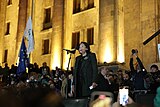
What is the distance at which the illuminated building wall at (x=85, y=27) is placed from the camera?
20969mm

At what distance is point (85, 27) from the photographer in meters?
25.5

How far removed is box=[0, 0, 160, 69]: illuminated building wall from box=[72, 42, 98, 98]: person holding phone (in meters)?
12.8

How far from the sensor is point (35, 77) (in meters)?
14.9

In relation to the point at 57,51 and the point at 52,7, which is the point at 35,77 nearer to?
the point at 57,51

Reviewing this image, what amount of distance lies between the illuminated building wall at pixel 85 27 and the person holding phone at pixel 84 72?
12.8m

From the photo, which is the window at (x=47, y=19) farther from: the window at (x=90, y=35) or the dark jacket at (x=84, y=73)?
the dark jacket at (x=84, y=73)

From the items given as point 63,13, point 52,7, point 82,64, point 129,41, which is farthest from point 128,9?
point 82,64

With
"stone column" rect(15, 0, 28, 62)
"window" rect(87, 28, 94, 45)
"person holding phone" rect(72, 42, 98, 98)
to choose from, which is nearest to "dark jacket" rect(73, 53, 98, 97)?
"person holding phone" rect(72, 42, 98, 98)

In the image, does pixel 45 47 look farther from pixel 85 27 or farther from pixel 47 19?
pixel 85 27

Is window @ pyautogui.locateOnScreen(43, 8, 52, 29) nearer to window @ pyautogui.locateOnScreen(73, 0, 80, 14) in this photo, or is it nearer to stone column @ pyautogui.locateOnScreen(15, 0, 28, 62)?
stone column @ pyautogui.locateOnScreen(15, 0, 28, 62)

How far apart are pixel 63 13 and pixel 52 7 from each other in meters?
3.18

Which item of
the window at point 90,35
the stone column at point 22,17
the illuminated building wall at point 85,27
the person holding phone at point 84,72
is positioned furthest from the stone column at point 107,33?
the person holding phone at point 84,72

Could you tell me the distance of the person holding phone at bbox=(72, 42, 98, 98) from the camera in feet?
24.1

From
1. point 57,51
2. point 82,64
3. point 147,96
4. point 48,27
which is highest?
point 48,27
